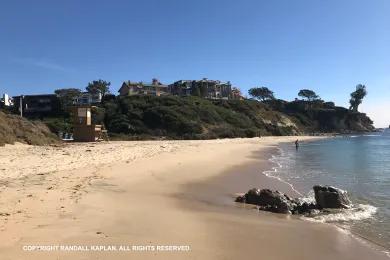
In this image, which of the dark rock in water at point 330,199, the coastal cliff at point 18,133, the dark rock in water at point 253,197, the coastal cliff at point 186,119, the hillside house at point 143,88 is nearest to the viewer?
the dark rock in water at point 330,199

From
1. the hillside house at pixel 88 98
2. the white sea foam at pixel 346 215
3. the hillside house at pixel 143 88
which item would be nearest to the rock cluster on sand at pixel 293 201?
the white sea foam at pixel 346 215

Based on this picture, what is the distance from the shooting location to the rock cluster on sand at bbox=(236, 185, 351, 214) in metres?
12.5

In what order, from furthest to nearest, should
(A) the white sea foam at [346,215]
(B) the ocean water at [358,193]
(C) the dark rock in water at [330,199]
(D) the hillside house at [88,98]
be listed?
(D) the hillside house at [88,98] < (C) the dark rock in water at [330,199] < (A) the white sea foam at [346,215] < (B) the ocean water at [358,193]

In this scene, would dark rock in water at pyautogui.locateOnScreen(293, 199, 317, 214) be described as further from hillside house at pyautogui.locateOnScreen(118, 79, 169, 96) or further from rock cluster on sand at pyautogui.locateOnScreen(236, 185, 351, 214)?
hillside house at pyautogui.locateOnScreen(118, 79, 169, 96)

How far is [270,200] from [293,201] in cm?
76

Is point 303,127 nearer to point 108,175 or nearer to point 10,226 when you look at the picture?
point 108,175

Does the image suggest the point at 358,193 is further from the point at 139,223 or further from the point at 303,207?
the point at 139,223

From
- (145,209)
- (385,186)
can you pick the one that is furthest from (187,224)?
(385,186)

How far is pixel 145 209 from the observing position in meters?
11.1

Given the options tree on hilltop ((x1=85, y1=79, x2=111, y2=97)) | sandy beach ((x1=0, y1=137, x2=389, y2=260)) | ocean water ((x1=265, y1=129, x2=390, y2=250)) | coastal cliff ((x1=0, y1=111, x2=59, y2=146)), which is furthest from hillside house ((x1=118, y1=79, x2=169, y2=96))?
sandy beach ((x1=0, y1=137, x2=389, y2=260))

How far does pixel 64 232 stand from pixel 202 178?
1169 centimetres

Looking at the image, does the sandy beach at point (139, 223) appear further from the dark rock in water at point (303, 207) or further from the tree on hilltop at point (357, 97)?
the tree on hilltop at point (357, 97)

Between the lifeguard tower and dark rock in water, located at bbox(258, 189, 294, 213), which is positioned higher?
the lifeguard tower

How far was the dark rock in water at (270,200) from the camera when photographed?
40.9 ft
